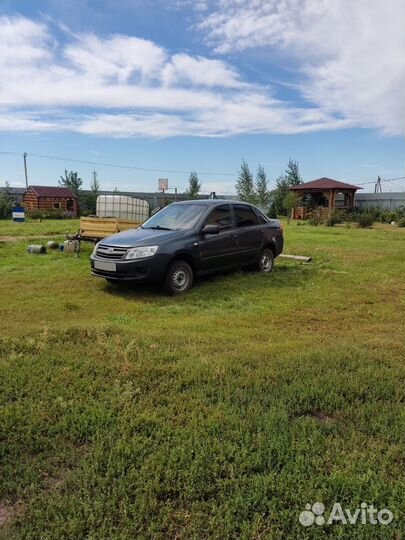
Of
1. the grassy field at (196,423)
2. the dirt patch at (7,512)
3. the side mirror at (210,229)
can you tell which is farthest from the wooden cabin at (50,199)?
the dirt patch at (7,512)

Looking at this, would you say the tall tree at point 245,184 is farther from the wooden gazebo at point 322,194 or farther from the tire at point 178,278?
the tire at point 178,278

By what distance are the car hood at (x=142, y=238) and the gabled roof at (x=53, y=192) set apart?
30695mm

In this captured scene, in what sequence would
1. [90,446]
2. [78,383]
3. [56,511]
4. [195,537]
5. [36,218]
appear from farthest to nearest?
[36,218], [78,383], [90,446], [56,511], [195,537]

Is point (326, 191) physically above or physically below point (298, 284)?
above

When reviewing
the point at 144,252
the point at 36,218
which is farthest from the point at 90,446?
the point at 36,218

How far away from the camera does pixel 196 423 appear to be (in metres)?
2.75

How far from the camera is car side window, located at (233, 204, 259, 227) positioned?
26.5 ft

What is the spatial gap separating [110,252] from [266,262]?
3.32 metres

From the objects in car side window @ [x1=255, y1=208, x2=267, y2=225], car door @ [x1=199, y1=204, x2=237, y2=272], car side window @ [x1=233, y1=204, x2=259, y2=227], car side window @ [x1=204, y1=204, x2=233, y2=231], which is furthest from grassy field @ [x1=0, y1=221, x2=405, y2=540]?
car side window @ [x1=255, y1=208, x2=267, y2=225]

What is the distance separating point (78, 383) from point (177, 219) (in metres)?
4.54

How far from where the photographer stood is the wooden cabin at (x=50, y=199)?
115 feet

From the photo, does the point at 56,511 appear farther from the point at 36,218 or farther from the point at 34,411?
the point at 36,218

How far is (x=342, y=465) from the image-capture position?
2385mm

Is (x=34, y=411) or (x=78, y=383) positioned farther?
(x=78, y=383)
